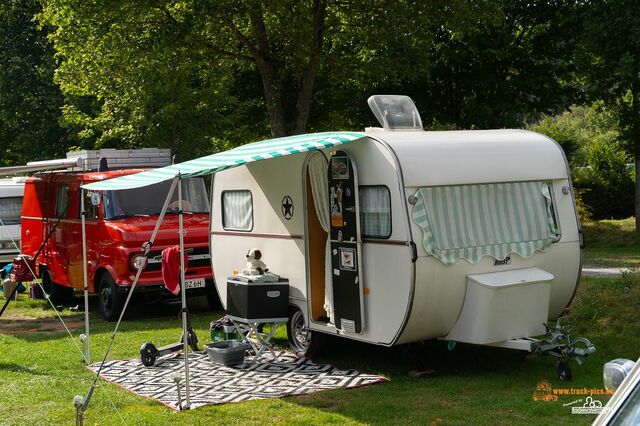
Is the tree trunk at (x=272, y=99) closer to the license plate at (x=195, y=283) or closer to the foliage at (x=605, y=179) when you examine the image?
the license plate at (x=195, y=283)

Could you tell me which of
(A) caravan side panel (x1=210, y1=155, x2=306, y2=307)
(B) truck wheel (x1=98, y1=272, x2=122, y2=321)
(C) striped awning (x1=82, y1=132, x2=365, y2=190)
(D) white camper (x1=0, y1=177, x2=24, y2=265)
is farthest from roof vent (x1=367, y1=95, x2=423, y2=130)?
(D) white camper (x1=0, y1=177, x2=24, y2=265)

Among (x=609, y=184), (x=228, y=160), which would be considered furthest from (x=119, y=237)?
(x=609, y=184)

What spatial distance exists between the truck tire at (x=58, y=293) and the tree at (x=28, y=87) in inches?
583

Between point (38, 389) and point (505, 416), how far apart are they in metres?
4.97

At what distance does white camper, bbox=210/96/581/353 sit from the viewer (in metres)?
9.37

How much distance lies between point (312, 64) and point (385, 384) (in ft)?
43.3

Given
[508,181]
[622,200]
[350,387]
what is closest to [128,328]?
[350,387]

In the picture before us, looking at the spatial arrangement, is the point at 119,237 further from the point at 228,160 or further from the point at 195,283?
the point at 228,160

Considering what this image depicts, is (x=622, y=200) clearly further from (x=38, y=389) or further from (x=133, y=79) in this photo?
(x=38, y=389)

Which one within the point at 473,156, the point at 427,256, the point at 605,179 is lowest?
the point at 427,256

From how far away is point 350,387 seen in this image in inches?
374

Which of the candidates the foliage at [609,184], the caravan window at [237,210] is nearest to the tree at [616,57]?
the foliage at [609,184]

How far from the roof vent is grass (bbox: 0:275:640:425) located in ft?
8.35

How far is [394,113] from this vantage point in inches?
422
